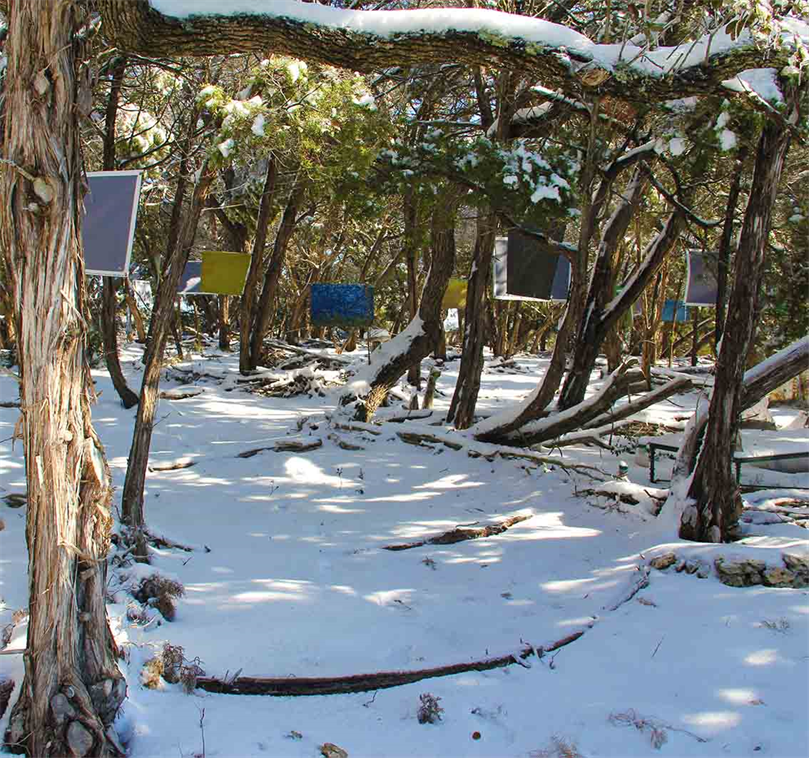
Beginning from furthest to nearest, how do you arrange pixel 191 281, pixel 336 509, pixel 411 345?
pixel 191 281 < pixel 411 345 < pixel 336 509

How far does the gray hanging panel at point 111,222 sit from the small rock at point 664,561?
4149 millimetres

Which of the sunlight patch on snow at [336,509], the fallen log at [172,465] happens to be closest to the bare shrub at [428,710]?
the sunlight patch on snow at [336,509]

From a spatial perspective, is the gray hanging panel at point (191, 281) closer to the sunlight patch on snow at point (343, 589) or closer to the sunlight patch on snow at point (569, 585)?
the sunlight patch on snow at point (343, 589)

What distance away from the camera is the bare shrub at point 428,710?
3367mm

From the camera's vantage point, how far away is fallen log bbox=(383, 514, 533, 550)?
623cm

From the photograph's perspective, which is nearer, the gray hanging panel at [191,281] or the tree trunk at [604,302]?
the tree trunk at [604,302]

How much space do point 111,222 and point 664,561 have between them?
443cm

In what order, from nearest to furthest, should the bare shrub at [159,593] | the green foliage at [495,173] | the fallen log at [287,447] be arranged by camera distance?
1. the bare shrub at [159,593]
2. the green foliage at [495,173]
3. the fallen log at [287,447]

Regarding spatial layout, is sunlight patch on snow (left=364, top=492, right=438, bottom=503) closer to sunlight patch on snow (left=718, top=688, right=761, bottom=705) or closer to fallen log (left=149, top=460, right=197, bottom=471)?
fallen log (left=149, top=460, right=197, bottom=471)

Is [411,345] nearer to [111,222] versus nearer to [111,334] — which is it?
[111,334]

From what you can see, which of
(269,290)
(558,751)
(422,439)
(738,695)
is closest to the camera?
(558,751)

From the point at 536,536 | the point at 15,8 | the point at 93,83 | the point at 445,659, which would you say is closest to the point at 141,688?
the point at 445,659

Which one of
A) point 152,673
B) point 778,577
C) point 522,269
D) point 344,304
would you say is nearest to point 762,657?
point 778,577

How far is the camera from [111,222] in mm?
4742
